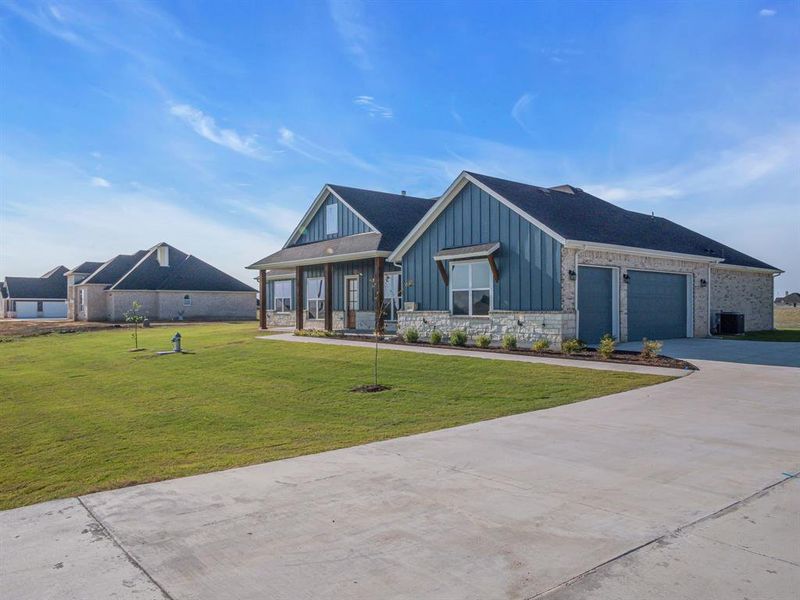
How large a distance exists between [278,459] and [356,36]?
11079 mm

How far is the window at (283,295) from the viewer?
30914 millimetres

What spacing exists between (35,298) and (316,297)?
5036 cm

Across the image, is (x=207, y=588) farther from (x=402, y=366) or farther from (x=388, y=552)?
(x=402, y=366)

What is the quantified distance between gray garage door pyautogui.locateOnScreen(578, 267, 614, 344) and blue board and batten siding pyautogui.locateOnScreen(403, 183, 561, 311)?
1.15 m

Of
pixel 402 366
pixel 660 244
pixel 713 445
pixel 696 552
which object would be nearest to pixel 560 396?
pixel 713 445

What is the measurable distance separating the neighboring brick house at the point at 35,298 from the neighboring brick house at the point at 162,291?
1622cm

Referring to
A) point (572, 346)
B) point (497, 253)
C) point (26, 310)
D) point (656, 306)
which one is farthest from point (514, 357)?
point (26, 310)

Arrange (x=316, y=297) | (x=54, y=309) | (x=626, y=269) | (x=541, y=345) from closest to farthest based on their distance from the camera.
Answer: (x=541, y=345), (x=626, y=269), (x=316, y=297), (x=54, y=309)

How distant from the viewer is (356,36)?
1396 cm

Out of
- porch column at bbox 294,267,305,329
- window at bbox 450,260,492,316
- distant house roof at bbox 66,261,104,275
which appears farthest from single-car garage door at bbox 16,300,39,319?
window at bbox 450,260,492,316

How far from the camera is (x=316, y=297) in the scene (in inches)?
1094

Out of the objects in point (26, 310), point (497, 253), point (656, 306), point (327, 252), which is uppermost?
point (327, 252)

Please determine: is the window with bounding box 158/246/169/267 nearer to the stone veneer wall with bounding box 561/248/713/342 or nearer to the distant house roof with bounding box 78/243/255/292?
the distant house roof with bounding box 78/243/255/292

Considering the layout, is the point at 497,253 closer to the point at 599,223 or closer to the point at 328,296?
the point at 599,223
